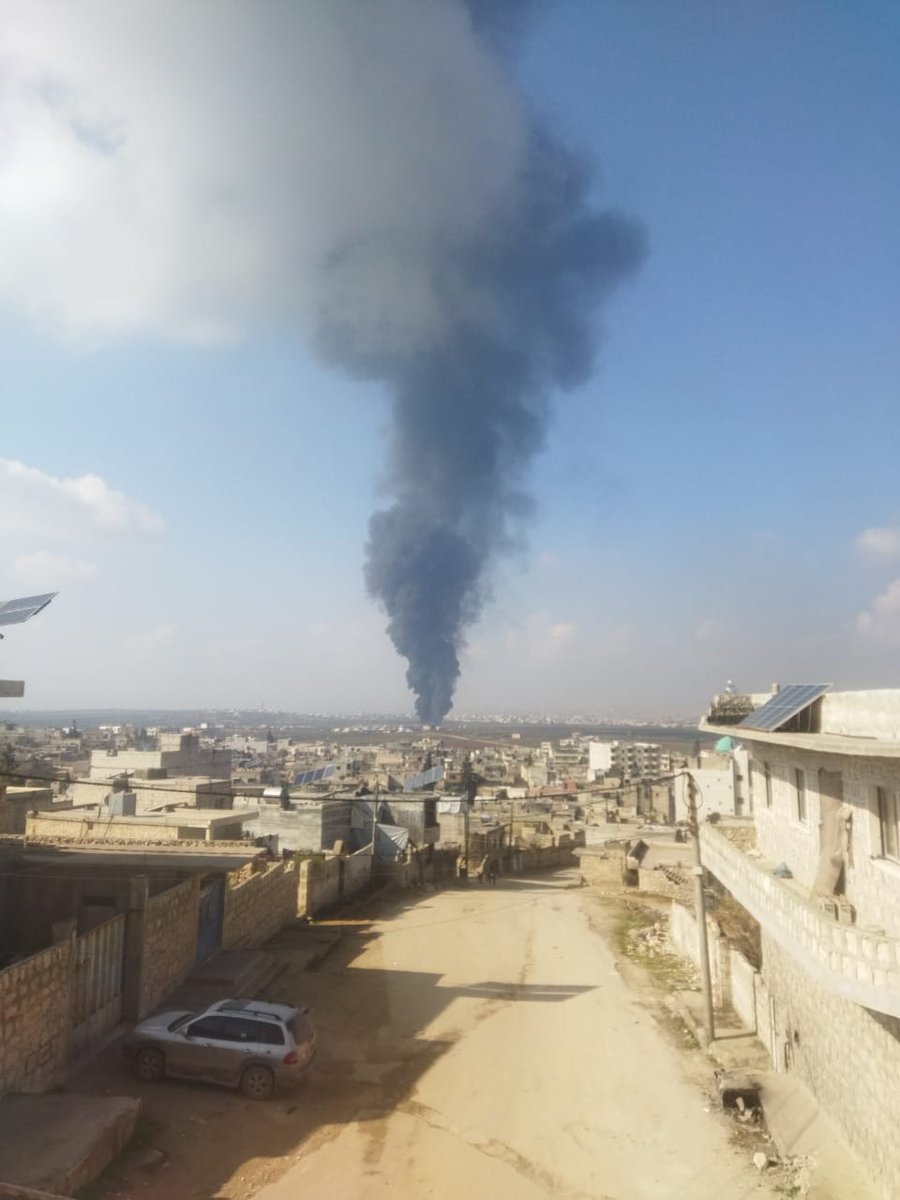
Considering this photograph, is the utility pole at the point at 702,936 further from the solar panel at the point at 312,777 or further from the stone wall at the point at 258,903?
the solar panel at the point at 312,777

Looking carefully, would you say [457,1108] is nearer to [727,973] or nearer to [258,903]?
[727,973]

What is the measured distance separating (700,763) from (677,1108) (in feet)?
195

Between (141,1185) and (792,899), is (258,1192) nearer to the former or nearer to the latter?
(141,1185)

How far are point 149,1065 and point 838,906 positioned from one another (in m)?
11.0

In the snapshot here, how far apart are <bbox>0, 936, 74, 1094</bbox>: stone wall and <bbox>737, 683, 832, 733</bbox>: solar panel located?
476 inches

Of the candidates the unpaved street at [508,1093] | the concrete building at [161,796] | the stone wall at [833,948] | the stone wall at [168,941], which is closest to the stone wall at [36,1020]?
the stone wall at [168,941]

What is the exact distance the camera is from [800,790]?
1405 centimetres

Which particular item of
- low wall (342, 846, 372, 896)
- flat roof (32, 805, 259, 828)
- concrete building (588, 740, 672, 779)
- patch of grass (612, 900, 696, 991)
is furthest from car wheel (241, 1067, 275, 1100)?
concrete building (588, 740, 672, 779)

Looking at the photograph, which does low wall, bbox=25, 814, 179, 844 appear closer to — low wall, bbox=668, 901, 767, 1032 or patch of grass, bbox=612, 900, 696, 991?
patch of grass, bbox=612, 900, 696, 991

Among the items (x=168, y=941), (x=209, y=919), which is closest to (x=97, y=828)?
(x=209, y=919)

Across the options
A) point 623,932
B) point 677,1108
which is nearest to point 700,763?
point 623,932

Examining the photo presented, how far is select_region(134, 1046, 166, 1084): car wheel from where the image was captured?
12.0m

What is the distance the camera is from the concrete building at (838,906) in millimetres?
9086

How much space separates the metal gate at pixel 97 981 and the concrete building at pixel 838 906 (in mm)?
11060
